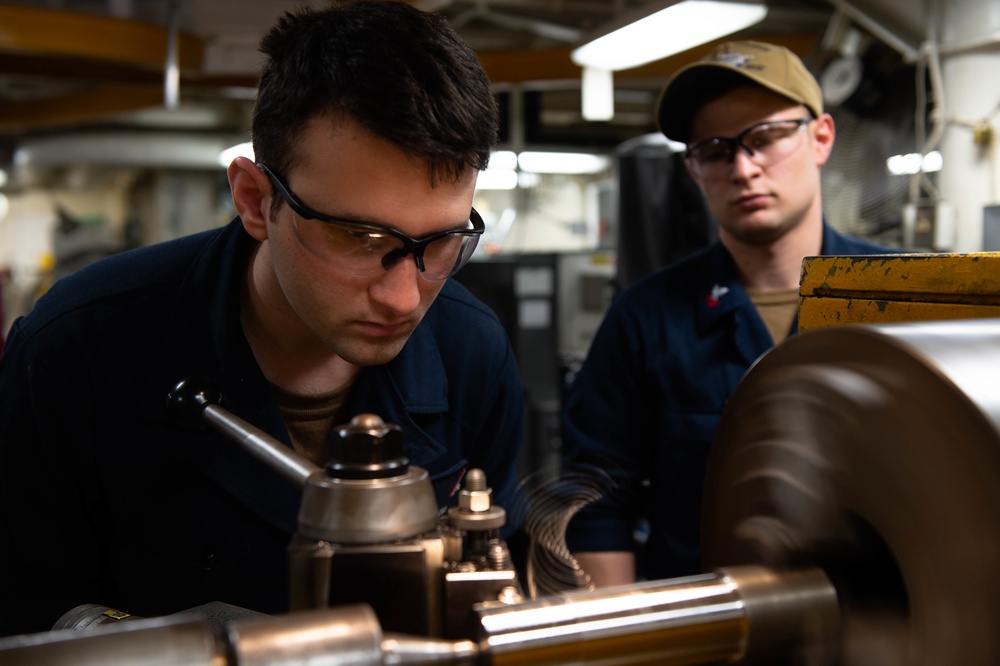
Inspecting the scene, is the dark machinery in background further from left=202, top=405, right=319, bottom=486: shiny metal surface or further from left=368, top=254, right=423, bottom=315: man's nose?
left=368, top=254, right=423, bottom=315: man's nose

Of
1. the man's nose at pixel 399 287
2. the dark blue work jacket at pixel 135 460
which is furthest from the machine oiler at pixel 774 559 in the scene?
the dark blue work jacket at pixel 135 460

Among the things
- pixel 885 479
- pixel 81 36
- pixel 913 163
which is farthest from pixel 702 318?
pixel 81 36

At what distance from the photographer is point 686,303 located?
1.58 meters

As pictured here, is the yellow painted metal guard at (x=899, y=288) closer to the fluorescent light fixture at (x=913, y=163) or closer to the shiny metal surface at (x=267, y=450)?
the shiny metal surface at (x=267, y=450)

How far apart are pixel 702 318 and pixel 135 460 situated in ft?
3.33

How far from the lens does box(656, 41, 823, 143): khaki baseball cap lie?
1.50 meters

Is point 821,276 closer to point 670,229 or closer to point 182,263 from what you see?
point 182,263

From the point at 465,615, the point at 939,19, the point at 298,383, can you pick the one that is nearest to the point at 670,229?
the point at 939,19

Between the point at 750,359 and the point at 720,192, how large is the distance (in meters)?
0.33

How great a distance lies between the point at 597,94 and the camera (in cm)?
321

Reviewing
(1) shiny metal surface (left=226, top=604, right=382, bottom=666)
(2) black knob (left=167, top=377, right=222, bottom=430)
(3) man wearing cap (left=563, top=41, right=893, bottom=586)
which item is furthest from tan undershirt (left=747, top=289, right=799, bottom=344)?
(1) shiny metal surface (left=226, top=604, right=382, bottom=666)

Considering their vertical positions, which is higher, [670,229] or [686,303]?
[670,229]

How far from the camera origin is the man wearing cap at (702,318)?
149 cm

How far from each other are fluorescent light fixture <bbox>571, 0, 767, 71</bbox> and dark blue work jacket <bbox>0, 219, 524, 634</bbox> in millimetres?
2081
